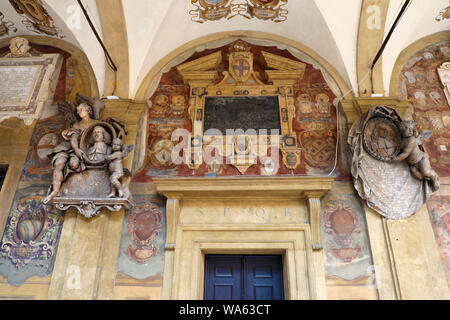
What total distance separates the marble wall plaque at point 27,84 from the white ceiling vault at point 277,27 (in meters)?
0.64

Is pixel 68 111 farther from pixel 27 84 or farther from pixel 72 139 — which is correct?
pixel 27 84

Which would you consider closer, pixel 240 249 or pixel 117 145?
pixel 240 249

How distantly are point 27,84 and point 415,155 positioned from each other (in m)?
5.90

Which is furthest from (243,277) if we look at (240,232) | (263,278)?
(240,232)

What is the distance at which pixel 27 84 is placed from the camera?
5789 millimetres

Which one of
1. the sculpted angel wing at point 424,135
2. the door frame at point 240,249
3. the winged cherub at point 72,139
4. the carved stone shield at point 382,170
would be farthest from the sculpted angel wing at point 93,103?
the sculpted angel wing at point 424,135

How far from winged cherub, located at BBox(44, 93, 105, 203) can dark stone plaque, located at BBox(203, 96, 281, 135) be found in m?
1.68

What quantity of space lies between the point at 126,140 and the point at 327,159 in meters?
2.99

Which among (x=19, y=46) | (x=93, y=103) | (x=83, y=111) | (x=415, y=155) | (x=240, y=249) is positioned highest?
(x=19, y=46)

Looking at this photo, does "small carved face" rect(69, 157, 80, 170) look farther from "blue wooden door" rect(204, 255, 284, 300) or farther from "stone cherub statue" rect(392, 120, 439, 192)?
"stone cherub statue" rect(392, 120, 439, 192)

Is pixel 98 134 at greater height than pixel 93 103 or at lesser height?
lesser

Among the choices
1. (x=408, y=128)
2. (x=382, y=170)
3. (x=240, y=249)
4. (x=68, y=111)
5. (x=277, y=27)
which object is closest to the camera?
(x=240, y=249)
